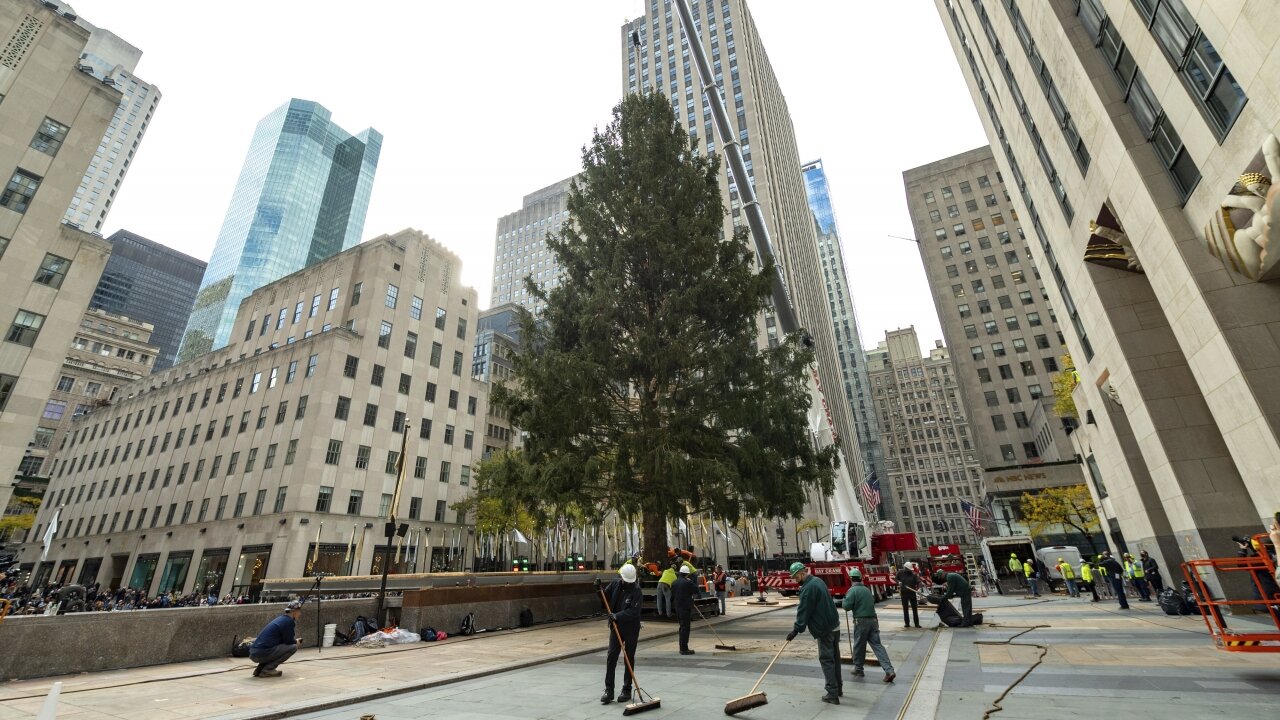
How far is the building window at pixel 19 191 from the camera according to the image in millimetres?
27812

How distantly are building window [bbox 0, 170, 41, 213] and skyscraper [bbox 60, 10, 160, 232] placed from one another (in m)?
141

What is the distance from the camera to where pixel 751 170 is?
8631 cm

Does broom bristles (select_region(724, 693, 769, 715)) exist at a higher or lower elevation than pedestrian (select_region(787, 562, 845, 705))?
lower

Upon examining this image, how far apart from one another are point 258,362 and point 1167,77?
60255 mm

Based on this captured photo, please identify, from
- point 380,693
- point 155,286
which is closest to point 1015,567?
point 380,693

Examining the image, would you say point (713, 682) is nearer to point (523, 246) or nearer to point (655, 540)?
point (655, 540)

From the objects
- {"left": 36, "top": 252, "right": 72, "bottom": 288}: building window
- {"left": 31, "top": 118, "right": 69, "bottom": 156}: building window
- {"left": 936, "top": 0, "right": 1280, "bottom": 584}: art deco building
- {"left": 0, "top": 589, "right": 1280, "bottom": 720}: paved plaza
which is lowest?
{"left": 0, "top": 589, "right": 1280, "bottom": 720}: paved plaza

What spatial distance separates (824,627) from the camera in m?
8.06

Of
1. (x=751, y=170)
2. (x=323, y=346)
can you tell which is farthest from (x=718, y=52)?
(x=323, y=346)

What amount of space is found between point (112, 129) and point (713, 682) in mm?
221047

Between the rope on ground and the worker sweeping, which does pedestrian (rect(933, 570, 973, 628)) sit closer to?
the rope on ground

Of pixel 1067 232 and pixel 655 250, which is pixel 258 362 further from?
pixel 1067 232

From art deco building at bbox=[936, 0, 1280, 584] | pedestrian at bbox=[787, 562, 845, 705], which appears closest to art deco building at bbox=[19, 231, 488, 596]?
pedestrian at bbox=[787, 562, 845, 705]

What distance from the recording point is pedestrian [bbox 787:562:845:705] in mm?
7449
